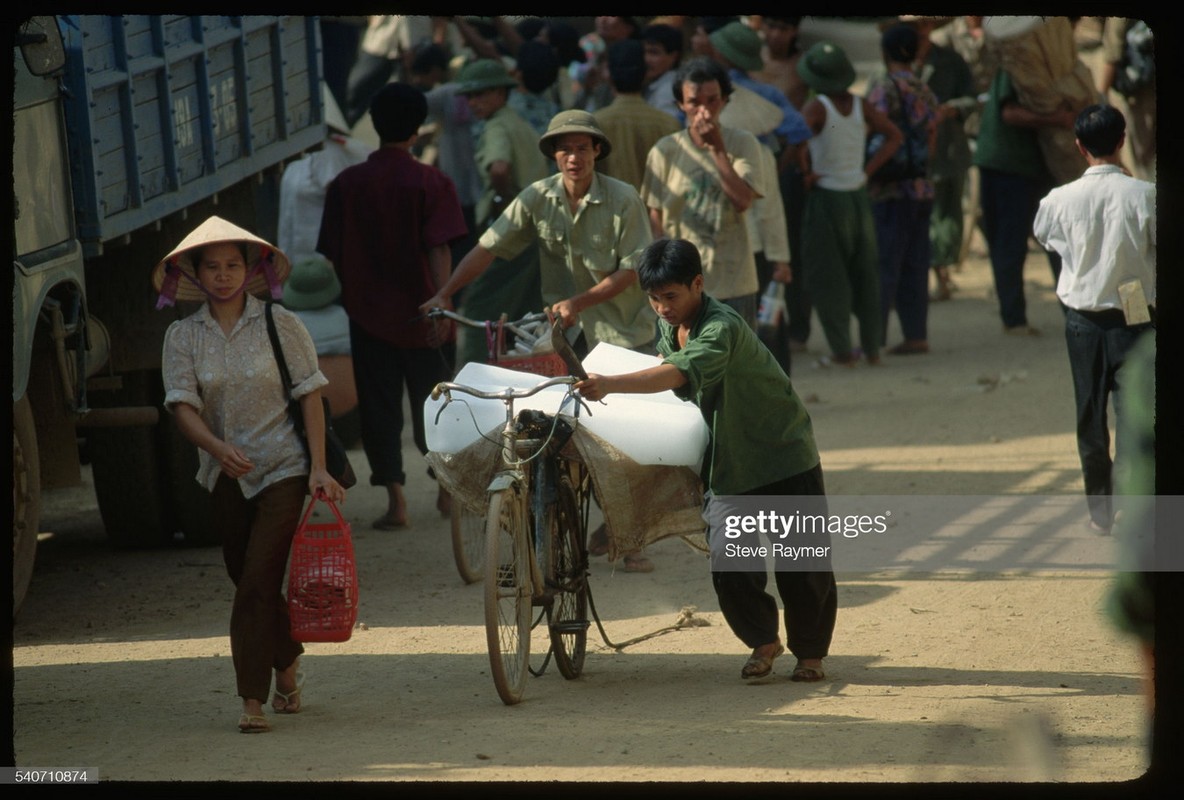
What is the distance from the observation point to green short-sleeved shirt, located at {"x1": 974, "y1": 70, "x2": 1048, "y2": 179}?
12.4 metres

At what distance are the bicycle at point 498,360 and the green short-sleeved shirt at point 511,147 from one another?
3259 mm

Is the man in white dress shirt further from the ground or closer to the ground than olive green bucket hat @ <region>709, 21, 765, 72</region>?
closer to the ground

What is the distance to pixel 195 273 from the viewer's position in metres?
5.83

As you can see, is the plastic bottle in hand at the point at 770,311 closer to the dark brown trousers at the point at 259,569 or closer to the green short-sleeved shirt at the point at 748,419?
the green short-sleeved shirt at the point at 748,419

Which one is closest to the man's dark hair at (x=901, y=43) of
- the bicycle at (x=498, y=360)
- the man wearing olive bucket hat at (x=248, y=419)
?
the bicycle at (x=498, y=360)

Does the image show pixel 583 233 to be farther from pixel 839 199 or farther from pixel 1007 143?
pixel 1007 143

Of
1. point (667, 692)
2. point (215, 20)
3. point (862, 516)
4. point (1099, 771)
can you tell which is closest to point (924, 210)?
point (862, 516)

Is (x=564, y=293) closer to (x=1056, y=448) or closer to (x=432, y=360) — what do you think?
(x=432, y=360)

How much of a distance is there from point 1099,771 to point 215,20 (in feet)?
17.5

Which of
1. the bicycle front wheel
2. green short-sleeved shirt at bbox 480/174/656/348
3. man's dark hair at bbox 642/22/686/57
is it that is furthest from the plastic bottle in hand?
the bicycle front wheel

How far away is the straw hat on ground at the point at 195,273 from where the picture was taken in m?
5.67

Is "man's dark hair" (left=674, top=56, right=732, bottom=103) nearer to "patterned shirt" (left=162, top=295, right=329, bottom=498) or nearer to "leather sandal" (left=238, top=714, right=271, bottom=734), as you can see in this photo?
"patterned shirt" (left=162, top=295, right=329, bottom=498)

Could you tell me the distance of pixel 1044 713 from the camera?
5.64m

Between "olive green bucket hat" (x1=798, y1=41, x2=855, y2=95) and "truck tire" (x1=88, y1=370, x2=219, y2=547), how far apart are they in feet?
17.2
